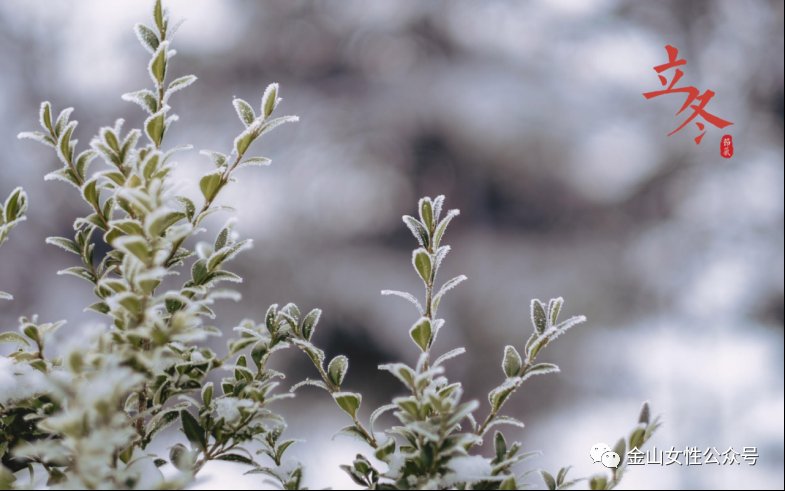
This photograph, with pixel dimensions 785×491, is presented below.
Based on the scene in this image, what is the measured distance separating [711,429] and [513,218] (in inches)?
58.1

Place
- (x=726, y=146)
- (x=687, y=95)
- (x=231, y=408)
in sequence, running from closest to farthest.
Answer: (x=231, y=408)
(x=687, y=95)
(x=726, y=146)

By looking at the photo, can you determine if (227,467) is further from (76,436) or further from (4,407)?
(76,436)

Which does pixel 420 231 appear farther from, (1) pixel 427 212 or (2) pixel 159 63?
(2) pixel 159 63

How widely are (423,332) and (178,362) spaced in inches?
7.8

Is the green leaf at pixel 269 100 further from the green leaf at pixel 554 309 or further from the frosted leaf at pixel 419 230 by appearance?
the green leaf at pixel 554 309

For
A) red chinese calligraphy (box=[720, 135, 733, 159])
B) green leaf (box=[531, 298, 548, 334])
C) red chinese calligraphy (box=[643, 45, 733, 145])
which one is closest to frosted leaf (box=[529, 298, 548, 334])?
green leaf (box=[531, 298, 548, 334])

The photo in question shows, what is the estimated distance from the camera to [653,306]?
3500 millimetres

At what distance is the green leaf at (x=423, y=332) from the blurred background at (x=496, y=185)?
265cm

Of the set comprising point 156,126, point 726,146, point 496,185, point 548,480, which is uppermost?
point 726,146

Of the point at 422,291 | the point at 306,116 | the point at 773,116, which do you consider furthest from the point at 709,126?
the point at 306,116

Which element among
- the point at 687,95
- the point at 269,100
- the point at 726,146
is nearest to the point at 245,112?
the point at 269,100

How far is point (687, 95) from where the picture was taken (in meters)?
3.42

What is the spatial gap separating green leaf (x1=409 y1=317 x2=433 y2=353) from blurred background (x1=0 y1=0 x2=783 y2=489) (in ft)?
8.69

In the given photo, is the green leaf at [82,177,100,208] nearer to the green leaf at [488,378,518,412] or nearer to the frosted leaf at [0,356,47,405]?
the frosted leaf at [0,356,47,405]
